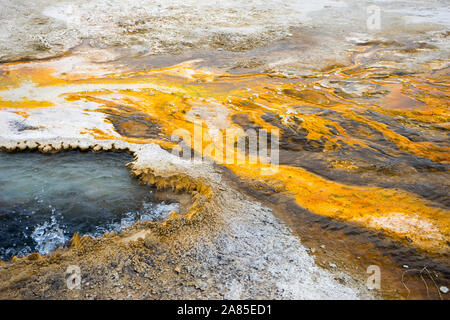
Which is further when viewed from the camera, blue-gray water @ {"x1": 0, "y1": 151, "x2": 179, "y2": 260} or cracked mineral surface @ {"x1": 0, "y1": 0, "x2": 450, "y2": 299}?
blue-gray water @ {"x1": 0, "y1": 151, "x2": 179, "y2": 260}

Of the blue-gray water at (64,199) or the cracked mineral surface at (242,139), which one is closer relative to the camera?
the cracked mineral surface at (242,139)

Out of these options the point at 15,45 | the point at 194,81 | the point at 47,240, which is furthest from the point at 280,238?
the point at 15,45

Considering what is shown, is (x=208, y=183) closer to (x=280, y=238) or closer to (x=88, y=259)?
(x=280, y=238)

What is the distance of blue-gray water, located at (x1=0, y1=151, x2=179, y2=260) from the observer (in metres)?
3.71

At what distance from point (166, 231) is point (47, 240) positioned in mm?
1347

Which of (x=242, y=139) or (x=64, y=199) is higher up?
(x=242, y=139)

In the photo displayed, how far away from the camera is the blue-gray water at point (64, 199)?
371 cm

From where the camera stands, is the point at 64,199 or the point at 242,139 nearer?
the point at 64,199

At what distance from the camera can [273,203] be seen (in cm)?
422

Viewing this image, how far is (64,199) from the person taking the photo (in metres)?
4.29

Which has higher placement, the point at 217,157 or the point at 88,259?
the point at 217,157

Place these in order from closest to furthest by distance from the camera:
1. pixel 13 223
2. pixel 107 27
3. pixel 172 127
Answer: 1. pixel 13 223
2. pixel 172 127
3. pixel 107 27
